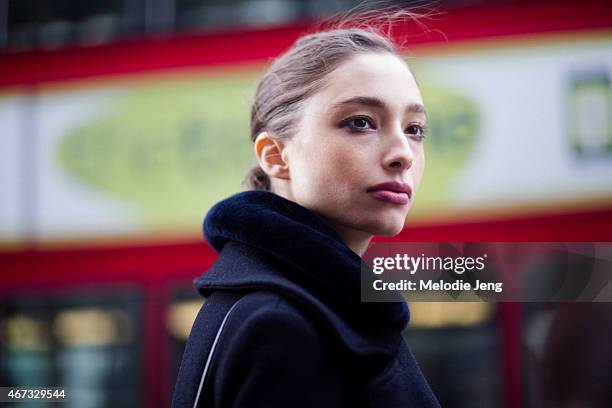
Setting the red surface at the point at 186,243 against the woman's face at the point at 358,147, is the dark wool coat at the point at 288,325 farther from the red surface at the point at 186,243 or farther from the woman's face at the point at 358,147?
the red surface at the point at 186,243

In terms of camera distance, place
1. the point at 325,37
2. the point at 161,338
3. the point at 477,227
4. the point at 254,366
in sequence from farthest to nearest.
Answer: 1. the point at 161,338
2. the point at 477,227
3. the point at 325,37
4. the point at 254,366

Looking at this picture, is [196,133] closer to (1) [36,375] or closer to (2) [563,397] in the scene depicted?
(1) [36,375]

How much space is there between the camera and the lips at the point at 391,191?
107cm

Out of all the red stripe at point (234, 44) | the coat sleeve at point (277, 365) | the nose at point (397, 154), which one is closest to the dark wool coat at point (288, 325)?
the coat sleeve at point (277, 365)

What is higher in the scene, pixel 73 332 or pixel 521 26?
pixel 521 26

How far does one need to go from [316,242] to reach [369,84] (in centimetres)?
27

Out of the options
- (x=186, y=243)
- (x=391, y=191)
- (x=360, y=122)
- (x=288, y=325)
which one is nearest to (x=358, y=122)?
(x=360, y=122)

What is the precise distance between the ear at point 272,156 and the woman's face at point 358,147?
0.17 ft

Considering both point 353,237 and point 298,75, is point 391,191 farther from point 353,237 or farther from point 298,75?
point 298,75

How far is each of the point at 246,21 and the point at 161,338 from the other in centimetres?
202

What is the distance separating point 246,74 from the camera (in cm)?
437

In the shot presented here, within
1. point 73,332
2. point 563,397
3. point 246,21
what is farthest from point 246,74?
point 563,397

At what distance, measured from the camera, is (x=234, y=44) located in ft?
14.4

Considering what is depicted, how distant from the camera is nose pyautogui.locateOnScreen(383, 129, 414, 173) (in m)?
1.07
